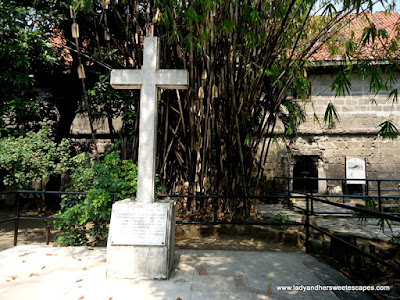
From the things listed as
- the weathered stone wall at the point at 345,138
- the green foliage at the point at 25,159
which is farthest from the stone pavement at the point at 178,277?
the weathered stone wall at the point at 345,138

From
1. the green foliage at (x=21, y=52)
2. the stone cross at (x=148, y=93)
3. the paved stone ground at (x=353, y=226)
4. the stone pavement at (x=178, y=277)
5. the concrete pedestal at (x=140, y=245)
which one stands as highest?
the green foliage at (x=21, y=52)

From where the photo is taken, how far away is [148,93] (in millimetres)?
2812

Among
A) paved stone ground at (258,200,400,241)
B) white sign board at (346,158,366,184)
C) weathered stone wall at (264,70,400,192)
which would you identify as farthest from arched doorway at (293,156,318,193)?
paved stone ground at (258,200,400,241)

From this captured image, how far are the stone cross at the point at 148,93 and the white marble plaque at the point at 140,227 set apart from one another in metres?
0.16

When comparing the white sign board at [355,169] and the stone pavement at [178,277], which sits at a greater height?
the white sign board at [355,169]

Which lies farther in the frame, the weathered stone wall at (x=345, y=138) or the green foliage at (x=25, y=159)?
the weathered stone wall at (x=345, y=138)

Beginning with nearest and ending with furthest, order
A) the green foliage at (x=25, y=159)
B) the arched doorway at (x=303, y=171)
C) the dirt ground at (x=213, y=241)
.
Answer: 1. the dirt ground at (x=213, y=241)
2. the green foliage at (x=25, y=159)
3. the arched doorway at (x=303, y=171)

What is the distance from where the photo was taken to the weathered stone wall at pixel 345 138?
8508 millimetres

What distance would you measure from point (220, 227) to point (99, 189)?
7.45ft

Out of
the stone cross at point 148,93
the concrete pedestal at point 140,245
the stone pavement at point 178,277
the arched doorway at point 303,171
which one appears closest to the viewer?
the stone pavement at point 178,277

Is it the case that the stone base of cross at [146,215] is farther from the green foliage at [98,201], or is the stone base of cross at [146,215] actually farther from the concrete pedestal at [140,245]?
the green foliage at [98,201]

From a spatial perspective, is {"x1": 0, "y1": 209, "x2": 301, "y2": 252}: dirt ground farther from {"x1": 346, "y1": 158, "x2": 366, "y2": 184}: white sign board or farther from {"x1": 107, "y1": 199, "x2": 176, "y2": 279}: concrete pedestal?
{"x1": 346, "y1": 158, "x2": 366, "y2": 184}: white sign board

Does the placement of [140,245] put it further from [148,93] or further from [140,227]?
[148,93]

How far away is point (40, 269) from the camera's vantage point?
8.73ft
